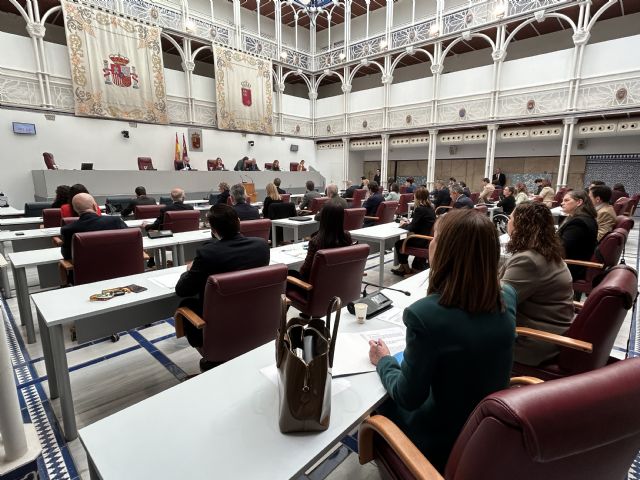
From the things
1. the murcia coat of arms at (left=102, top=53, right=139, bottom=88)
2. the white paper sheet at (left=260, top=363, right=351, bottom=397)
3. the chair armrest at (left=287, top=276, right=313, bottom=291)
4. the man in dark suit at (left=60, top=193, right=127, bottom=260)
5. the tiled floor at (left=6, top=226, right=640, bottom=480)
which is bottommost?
the tiled floor at (left=6, top=226, right=640, bottom=480)

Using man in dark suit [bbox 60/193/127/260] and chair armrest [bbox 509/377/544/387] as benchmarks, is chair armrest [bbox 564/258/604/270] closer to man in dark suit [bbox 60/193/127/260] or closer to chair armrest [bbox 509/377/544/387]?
chair armrest [bbox 509/377/544/387]

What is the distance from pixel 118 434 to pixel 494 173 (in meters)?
14.3

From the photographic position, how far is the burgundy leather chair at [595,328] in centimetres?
148

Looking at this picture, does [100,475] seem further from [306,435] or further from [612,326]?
[612,326]

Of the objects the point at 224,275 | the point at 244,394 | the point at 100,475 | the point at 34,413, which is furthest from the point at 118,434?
the point at 34,413

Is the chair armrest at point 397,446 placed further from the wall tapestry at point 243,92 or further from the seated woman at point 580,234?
the wall tapestry at point 243,92

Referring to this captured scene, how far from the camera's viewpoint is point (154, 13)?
11180 mm

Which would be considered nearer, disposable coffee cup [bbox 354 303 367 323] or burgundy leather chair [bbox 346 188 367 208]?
disposable coffee cup [bbox 354 303 367 323]

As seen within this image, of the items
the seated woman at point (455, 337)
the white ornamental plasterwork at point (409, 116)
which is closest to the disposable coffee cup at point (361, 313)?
the seated woman at point (455, 337)

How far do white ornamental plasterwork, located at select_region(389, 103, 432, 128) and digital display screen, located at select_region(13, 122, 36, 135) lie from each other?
11906 mm

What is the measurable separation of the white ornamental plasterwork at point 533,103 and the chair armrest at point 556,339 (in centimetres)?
1164

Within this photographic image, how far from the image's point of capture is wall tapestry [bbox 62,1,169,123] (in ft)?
31.7

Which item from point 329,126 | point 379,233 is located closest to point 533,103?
point 329,126

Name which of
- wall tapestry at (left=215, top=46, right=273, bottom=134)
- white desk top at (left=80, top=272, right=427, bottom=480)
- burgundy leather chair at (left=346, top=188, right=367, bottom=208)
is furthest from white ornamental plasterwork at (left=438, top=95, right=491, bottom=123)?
white desk top at (left=80, top=272, right=427, bottom=480)
